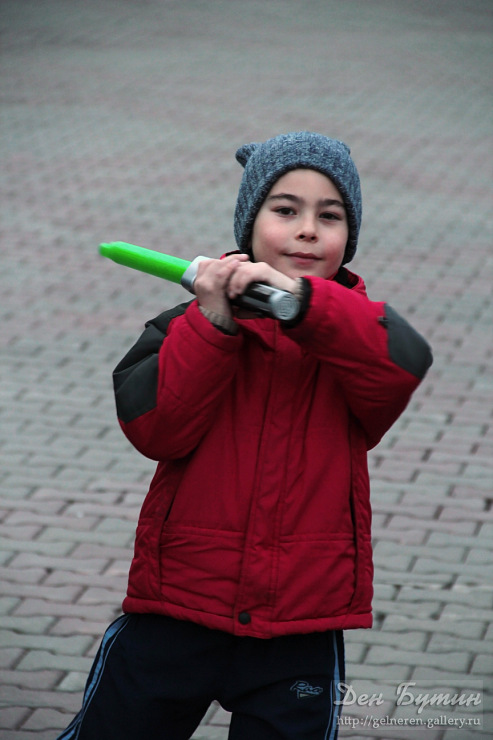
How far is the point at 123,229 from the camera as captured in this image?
29.8 ft

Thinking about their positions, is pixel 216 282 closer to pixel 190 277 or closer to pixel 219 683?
pixel 190 277

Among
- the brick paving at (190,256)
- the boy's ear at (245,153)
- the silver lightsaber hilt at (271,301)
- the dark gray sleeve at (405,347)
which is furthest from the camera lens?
the brick paving at (190,256)

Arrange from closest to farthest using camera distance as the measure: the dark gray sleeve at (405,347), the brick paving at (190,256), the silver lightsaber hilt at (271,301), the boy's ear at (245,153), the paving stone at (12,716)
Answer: the silver lightsaber hilt at (271,301) → the dark gray sleeve at (405,347) → the boy's ear at (245,153) → the paving stone at (12,716) → the brick paving at (190,256)

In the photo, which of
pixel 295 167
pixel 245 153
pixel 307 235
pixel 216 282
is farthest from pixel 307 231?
pixel 245 153

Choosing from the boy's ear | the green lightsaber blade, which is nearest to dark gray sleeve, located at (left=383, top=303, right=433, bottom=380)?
the green lightsaber blade

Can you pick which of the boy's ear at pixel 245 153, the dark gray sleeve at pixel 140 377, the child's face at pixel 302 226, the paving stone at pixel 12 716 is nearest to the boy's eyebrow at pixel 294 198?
the child's face at pixel 302 226

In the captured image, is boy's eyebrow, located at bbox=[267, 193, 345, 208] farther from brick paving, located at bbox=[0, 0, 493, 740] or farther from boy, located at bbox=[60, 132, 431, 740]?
brick paving, located at bbox=[0, 0, 493, 740]

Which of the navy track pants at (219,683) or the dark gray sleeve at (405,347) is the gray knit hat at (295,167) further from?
the navy track pants at (219,683)

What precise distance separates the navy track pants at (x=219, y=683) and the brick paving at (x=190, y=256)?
1239 mm

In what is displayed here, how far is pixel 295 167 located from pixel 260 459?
2.00 feet

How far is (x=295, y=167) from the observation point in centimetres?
238

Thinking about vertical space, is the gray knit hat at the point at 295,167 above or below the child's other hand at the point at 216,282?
above

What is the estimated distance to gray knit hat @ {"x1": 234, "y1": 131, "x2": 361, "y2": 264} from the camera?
238 cm

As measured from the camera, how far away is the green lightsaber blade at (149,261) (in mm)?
2234
